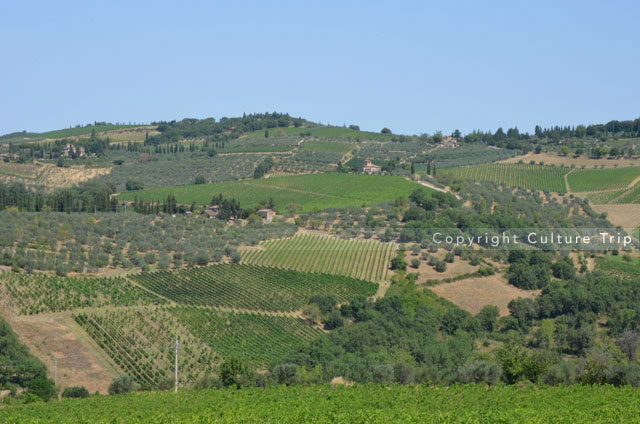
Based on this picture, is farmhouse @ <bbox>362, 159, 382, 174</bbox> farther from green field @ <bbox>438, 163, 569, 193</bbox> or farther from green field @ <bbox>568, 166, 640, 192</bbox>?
green field @ <bbox>568, 166, 640, 192</bbox>

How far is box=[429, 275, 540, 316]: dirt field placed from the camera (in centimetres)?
8038

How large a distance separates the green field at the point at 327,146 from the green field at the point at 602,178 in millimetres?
39138

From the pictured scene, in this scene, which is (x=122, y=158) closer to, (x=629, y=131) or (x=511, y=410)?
(x=629, y=131)

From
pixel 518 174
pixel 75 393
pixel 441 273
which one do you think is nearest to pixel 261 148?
pixel 518 174

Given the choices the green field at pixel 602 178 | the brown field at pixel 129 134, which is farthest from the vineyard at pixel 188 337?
the brown field at pixel 129 134

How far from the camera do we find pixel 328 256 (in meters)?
86.4

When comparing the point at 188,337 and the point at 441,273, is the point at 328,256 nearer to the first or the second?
the point at 441,273

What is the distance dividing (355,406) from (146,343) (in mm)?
23904

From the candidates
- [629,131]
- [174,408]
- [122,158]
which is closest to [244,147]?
[122,158]

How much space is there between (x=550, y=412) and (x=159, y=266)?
48.5 metres

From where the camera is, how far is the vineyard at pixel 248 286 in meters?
73.4

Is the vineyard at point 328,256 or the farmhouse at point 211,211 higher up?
the farmhouse at point 211,211

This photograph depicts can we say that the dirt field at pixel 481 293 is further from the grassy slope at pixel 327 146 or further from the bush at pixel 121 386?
the grassy slope at pixel 327 146

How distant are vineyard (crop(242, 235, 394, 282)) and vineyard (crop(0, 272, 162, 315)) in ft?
49.1
